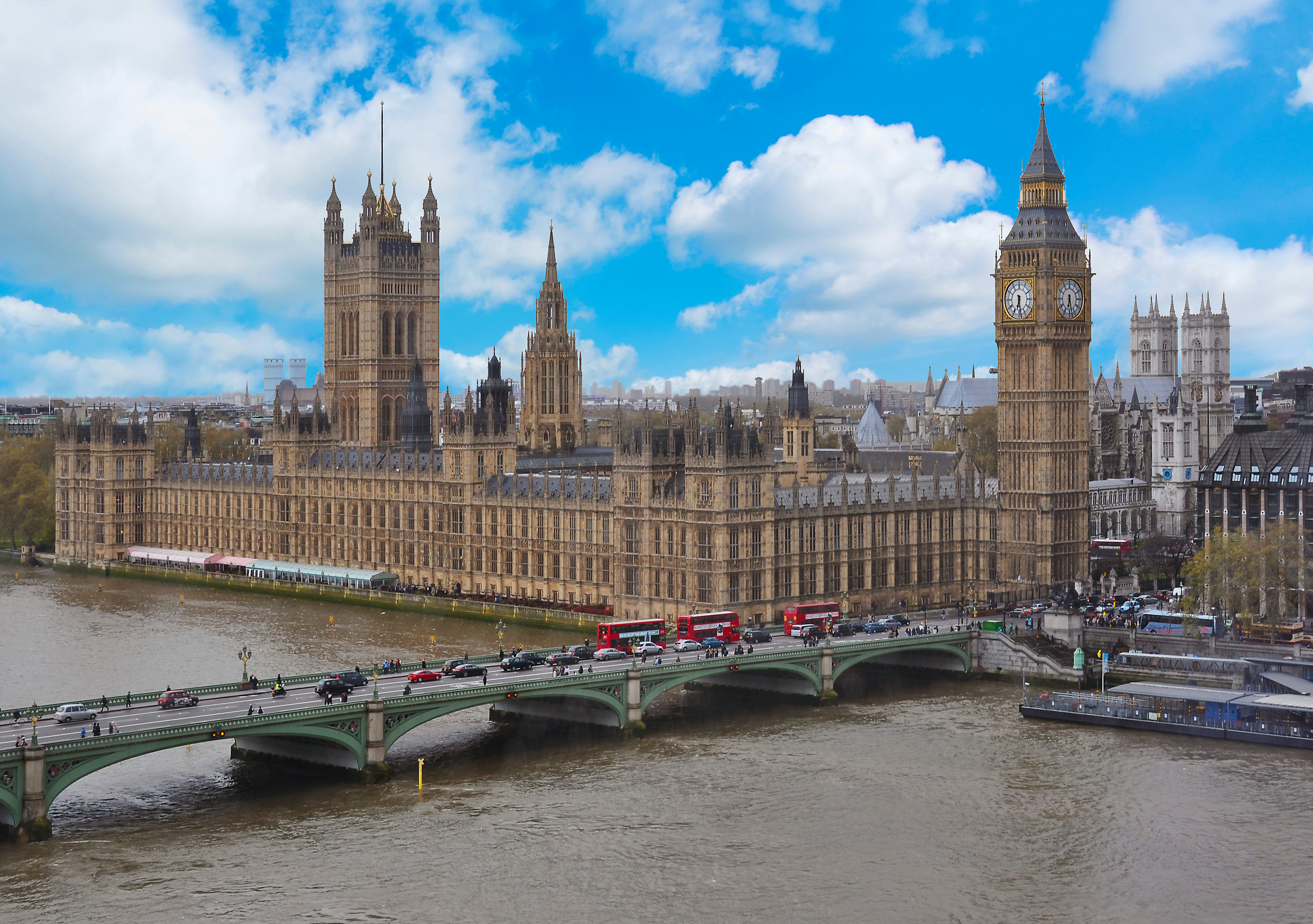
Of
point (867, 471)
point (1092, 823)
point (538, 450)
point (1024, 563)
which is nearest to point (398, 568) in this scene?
point (538, 450)

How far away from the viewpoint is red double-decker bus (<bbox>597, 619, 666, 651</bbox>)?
8938 cm

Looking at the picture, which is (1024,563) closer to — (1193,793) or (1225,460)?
(1225,460)

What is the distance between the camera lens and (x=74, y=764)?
60219 millimetres

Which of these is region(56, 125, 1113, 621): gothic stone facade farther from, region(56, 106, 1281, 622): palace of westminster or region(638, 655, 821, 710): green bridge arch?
region(638, 655, 821, 710): green bridge arch

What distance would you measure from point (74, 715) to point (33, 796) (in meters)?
7.65

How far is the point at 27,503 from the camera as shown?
16512cm

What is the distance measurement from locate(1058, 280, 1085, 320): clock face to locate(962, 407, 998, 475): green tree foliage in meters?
54.6

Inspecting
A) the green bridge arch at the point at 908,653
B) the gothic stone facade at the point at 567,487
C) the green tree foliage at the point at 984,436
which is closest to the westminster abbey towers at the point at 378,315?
the gothic stone facade at the point at 567,487

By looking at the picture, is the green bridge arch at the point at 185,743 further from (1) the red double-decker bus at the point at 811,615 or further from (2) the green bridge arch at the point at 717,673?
(1) the red double-decker bus at the point at 811,615

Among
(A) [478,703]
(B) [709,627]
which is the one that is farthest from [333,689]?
(B) [709,627]

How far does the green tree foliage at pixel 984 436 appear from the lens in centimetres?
17300

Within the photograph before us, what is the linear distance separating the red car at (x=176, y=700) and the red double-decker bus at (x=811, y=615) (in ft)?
118

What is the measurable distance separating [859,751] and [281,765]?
24737 mm

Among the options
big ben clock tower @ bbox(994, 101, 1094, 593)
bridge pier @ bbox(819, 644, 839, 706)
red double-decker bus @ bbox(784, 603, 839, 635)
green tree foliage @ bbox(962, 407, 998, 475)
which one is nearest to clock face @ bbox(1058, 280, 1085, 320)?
big ben clock tower @ bbox(994, 101, 1094, 593)
